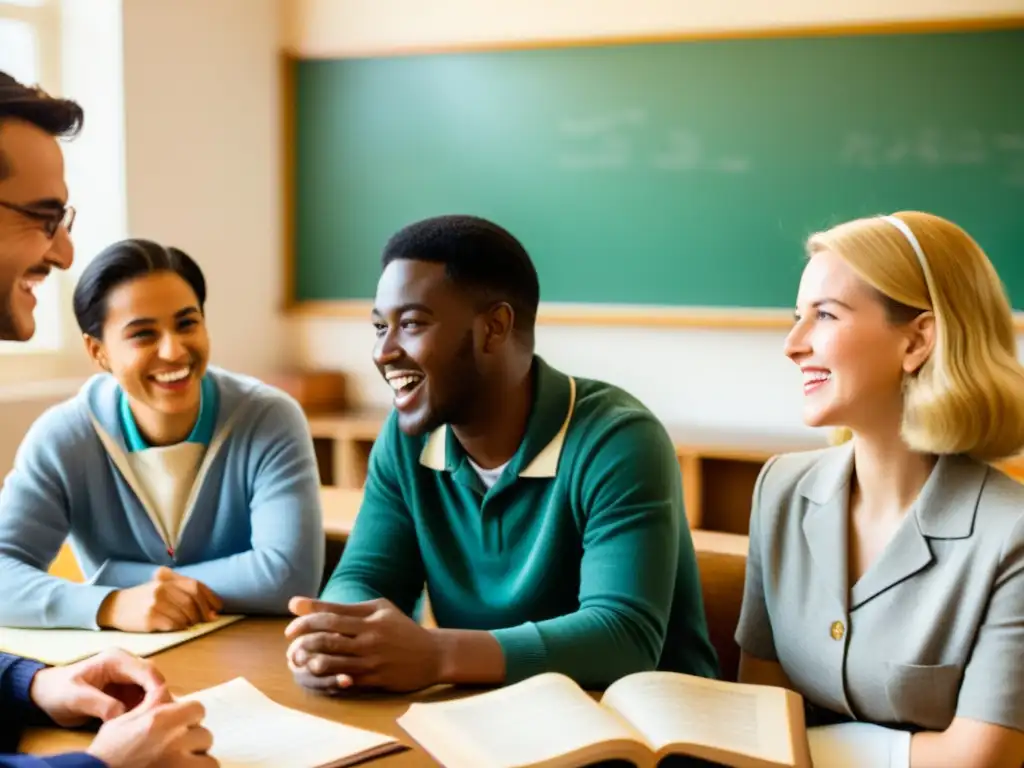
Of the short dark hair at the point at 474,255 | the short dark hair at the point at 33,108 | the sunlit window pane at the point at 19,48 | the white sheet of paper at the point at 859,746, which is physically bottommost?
the white sheet of paper at the point at 859,746

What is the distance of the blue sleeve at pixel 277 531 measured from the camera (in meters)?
1.71

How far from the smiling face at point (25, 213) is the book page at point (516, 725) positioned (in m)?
0.60

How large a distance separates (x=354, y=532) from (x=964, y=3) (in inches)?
105

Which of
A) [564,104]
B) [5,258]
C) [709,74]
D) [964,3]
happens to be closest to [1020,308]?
[964,3]

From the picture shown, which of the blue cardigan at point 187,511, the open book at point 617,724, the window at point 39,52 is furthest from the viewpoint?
the window at point 39,52

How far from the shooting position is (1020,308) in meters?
3.44

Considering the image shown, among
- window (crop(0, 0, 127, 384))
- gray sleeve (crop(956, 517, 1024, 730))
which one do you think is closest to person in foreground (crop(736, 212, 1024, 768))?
gray sleeve (crop(956, 517, 1024, 730))

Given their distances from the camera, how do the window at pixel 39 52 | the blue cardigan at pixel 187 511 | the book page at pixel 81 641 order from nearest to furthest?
the book page at pixel 81 641 → the blue cardigan at pixel 187 511 → the window at pixel 39 52

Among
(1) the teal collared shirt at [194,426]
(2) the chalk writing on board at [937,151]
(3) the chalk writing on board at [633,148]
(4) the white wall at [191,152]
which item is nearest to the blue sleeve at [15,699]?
(1) the teal collared shirt at [194,426]

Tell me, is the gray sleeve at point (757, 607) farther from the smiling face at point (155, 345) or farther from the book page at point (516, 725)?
the smiling face at point (155, 345)

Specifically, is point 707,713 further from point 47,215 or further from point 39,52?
point 39,52

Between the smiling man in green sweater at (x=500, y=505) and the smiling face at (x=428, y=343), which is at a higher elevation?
the smiling face at (x=428, y=343)

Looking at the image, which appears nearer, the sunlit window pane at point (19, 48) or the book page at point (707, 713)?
the book page at point (707, 713)

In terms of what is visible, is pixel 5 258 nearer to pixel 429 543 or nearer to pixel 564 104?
pixel 429 543
